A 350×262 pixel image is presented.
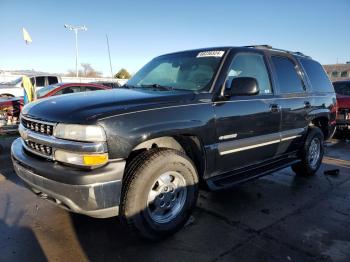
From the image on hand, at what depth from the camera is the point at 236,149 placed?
3852 millimetres

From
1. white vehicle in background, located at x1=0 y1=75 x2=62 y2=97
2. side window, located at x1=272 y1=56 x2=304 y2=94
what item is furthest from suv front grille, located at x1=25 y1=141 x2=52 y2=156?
white vehicle in background, located at x1=0 y1=75 x2=62 y2=97

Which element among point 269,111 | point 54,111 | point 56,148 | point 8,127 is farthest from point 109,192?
point 8,127

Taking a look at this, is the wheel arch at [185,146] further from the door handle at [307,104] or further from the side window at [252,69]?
the door handle at [307,104]

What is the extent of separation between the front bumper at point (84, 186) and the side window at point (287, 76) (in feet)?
9.16

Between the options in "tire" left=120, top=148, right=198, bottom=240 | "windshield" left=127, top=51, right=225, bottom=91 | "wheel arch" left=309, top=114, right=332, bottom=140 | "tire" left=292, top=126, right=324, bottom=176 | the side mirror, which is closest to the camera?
"tire" left=120, top=148, right=198, bottom=240

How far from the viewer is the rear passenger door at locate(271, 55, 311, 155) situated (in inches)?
182

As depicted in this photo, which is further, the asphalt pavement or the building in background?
the building in background

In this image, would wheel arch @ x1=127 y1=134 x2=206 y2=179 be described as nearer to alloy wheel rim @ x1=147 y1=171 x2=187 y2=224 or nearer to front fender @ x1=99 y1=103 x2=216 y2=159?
front fender @ x1=99 y1=103 x2=216 y2=159

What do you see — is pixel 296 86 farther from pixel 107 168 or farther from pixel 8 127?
pixel 8 127

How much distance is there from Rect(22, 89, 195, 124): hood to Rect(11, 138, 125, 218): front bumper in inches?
16.0

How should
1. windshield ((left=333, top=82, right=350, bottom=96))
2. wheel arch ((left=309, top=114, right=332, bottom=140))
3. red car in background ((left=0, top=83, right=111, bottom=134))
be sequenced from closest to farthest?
wheel arch ((left=309, top=114, right=332, bottom=140)) → red car in background ((left=0, top=83, right=111, bottom=134)) → windshield ((left=333, top=82, right=350, bottom=96))

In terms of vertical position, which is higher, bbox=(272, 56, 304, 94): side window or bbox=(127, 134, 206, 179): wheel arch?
bbox=(272, 56, 304, 94): side window

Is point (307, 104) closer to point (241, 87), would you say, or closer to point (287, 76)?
point (287, 76)

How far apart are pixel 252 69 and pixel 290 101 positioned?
32.7 inches
